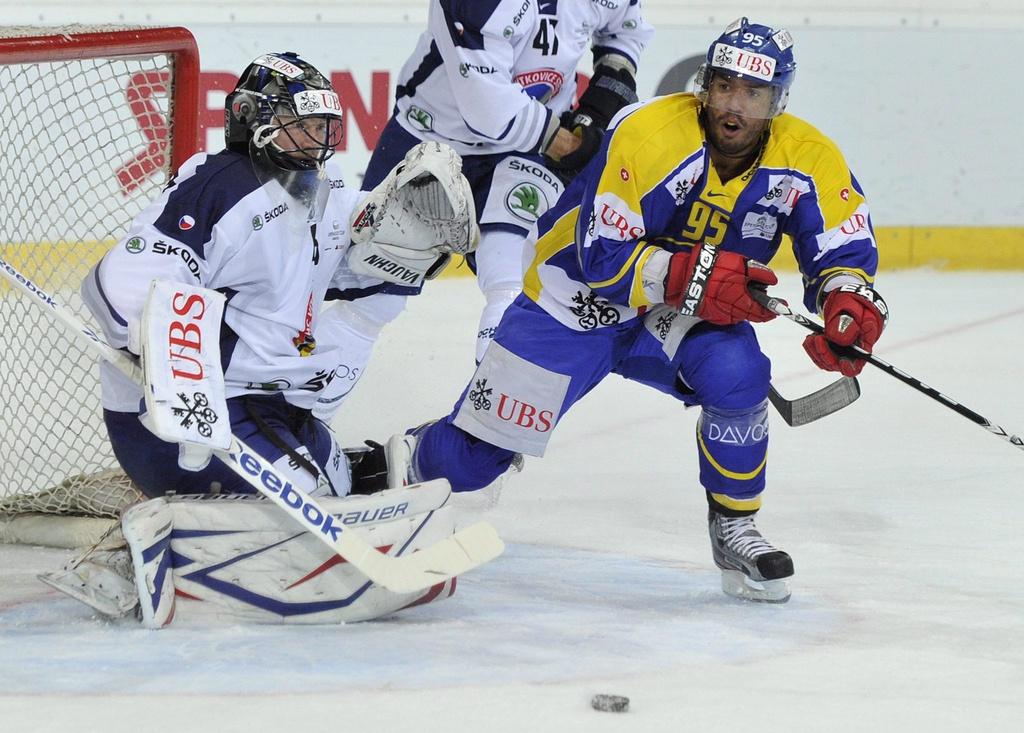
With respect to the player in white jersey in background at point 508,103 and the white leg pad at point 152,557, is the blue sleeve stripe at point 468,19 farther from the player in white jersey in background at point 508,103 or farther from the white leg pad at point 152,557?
the white leg pad at point 152,557

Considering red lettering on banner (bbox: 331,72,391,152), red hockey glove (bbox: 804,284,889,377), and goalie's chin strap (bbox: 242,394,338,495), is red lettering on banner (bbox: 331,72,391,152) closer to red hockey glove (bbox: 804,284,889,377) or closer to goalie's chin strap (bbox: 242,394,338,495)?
goalie's chin strap (bbox: 242,394,338,495)

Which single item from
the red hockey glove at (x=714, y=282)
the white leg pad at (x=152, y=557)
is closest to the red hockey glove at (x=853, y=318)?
the red hockey glove at (x=714, y=282)

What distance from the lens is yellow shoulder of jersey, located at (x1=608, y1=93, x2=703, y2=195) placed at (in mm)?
2543

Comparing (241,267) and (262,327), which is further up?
(241,267)

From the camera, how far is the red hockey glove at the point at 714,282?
8.16 feet

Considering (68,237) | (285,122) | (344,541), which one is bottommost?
(68,237)

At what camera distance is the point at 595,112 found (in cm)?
358

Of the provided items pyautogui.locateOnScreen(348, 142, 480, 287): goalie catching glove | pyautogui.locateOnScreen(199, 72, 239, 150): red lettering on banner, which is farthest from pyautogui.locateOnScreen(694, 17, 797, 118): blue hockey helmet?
pyautogui.locateOnScreen(199, 72, 239, 150): red lettering on banner

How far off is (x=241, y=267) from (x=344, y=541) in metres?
0.48

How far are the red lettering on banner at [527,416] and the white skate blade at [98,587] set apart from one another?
77cm

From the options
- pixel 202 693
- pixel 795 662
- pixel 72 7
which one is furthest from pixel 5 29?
pixel 72 7

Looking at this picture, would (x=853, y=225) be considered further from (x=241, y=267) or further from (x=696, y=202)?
(x=241, y=267)

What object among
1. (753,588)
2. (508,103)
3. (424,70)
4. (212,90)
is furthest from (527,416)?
(212,90)

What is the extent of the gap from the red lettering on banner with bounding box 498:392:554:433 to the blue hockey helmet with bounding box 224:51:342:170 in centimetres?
56
